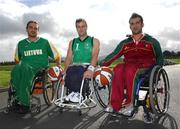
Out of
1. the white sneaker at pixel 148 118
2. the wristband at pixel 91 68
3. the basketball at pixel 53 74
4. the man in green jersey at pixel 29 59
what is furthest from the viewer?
the basketball at pixel 53 74

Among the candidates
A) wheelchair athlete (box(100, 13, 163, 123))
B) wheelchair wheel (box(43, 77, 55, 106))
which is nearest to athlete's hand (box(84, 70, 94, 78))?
wheelchair athlete (box(100, 13, 163, 123))

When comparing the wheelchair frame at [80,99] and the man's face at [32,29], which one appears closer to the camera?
the wheelchair frame at [80,99]

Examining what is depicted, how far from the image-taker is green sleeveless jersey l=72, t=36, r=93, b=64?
30.7ft

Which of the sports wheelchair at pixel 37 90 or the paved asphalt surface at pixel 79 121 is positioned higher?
the sports wheelchair at pixel 37 90

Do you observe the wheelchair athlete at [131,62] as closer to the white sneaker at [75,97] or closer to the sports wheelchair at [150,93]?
the sports wheelchair at [150,93]

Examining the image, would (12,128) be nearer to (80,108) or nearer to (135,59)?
(80,108)

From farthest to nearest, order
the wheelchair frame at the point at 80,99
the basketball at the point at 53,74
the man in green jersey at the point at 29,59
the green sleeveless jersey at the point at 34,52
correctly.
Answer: the green sleeveless jersey at the point at 34,52, the basketball at the point at 53,74, the man in green jersey at the point at 29,59, the wheelchair frame at the point at 80,99

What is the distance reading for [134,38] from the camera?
28.4ft

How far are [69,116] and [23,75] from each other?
122 centimetres

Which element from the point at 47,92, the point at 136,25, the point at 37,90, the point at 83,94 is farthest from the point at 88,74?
the point at 47,92

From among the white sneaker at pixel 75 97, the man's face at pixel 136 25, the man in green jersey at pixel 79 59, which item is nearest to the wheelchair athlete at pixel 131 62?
the man's face at pixel 136 25

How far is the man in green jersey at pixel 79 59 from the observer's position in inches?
349

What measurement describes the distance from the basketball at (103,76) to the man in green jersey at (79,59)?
14 cm

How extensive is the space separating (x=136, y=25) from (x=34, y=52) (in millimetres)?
2446
